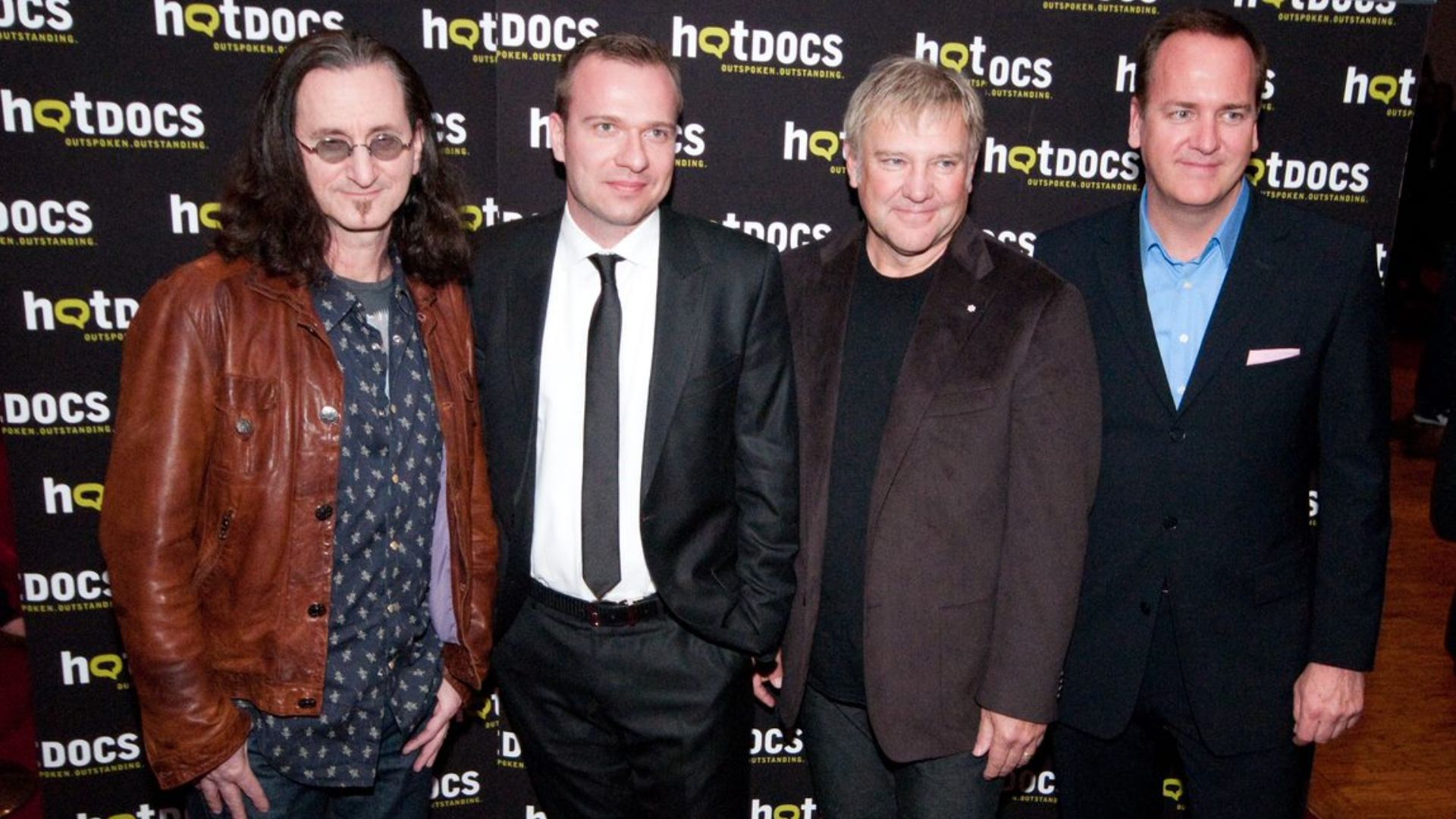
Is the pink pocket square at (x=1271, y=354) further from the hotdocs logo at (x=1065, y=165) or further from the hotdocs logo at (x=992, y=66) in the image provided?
the hotdocs logo at (x=992, y=66)

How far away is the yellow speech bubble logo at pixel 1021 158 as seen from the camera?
309 cm

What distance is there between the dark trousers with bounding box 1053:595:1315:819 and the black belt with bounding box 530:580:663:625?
100cm

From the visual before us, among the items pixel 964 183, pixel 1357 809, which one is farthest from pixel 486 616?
pixel 1357 809

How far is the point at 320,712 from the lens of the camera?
6.67 ft

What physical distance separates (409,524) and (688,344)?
0.67 m

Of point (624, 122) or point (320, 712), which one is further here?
point (624, 122)

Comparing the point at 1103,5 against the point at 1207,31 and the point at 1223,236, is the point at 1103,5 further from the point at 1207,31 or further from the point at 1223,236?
the point at 1223,236

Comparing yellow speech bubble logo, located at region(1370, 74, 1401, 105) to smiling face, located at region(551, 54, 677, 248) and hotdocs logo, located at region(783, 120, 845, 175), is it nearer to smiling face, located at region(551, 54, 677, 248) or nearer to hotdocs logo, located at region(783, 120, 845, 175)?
hotdocs logo, located at region(783, 120, 845, 175)

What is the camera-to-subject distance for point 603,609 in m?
2.32

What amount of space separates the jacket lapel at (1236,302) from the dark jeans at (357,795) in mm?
1771

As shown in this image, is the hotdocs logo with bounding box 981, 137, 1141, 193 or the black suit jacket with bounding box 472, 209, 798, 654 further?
the hotdocs logo with bounding box 981, 137, 1141, 193

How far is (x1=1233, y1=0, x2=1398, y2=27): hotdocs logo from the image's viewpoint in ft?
9.88

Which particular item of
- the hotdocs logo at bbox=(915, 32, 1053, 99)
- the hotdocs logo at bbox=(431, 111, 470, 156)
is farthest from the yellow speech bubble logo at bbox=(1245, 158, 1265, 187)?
the hotdocs logo at bbox=(431, 111, 470, 156)

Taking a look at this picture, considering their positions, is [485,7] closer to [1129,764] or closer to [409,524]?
[409,524]
